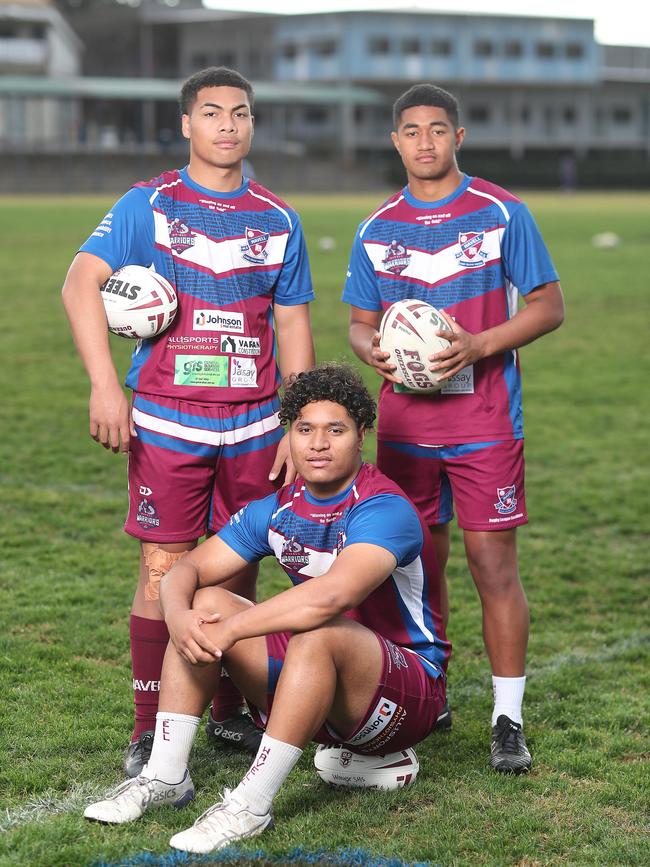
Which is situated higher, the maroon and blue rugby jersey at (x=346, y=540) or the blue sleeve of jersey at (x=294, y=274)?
the blue sleeve of jersey at (x=294, y=274)

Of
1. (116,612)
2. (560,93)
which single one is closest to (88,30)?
(560,93)

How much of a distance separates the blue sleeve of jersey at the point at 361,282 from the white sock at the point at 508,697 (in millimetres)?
1316

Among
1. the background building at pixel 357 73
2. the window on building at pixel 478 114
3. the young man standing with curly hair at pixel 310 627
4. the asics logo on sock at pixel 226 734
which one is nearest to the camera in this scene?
the young man standing with curly hair at pixel 310 627

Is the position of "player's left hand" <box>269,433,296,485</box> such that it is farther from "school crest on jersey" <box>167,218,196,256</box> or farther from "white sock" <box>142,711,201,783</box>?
"white sock" <box>142,711,201,783</box>

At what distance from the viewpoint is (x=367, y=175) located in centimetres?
5194

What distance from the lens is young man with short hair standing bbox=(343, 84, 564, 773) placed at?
3873 millimetres

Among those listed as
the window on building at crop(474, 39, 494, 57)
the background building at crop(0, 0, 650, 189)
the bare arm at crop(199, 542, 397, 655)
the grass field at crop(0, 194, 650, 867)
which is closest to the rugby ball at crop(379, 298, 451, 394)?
the bare arm at crop(199, 542, 397, 655)

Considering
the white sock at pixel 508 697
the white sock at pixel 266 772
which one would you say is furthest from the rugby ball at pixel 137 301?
the white sock at pixel 508 697

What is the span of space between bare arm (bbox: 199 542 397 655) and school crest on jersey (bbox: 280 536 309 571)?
0.27m

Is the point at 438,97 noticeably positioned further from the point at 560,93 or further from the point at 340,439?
the point at 560,93

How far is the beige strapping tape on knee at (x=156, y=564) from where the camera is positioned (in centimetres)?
377

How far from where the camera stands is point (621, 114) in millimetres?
67688

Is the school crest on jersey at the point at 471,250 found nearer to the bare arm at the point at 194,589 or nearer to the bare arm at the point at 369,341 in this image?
the bare arm at the point at 369,341

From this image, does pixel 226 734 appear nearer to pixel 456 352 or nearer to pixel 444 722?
pixel 444 722
